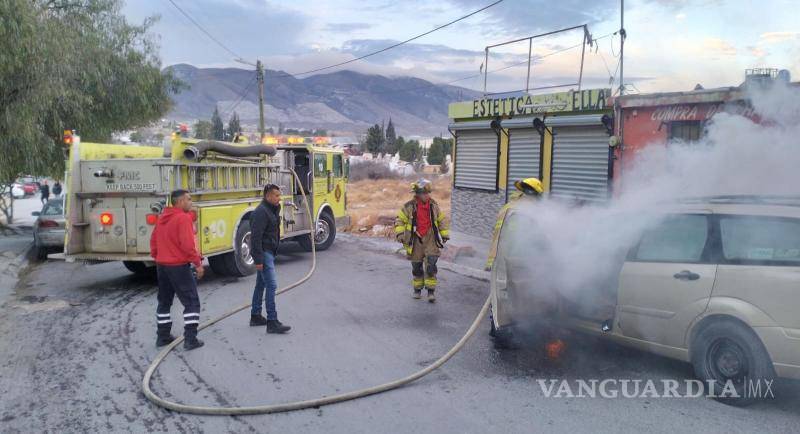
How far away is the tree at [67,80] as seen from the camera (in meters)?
10.2

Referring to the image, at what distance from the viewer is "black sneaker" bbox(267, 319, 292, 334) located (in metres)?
6.88

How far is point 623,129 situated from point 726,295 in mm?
6644

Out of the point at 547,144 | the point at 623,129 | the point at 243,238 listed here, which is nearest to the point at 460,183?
the point at 547,144

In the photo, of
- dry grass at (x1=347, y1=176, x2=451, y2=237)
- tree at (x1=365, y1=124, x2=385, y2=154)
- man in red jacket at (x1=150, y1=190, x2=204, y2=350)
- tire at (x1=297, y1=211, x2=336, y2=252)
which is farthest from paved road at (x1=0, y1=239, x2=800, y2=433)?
tree at (x1=365, y1=124, x2=385, y2=154)

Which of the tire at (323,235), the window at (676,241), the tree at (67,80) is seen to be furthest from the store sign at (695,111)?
the tree at (67,80)

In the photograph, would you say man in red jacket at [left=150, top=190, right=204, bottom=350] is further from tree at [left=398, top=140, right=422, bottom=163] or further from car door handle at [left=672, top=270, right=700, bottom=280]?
tree at [left=398, top=140, right=422, bottom=163]

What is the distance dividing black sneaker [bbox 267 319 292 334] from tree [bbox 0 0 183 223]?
6.66m

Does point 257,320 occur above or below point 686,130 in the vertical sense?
below

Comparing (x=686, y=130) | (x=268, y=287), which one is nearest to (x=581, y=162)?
(x=686, y=130)

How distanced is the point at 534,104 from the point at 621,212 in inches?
288

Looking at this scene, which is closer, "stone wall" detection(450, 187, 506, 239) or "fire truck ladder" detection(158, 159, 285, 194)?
"fire truck ladder" detection(158, 159, 285, 194)

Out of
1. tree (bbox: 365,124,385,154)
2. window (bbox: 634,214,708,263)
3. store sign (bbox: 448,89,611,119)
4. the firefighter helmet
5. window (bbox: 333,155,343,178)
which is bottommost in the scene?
window (bbox: 634,214,708,263)

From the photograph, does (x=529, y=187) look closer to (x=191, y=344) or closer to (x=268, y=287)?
(x=268, y=287)

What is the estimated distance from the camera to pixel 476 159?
1472 centimetres
